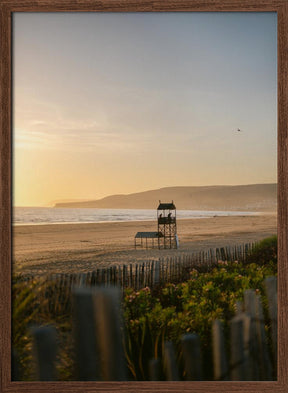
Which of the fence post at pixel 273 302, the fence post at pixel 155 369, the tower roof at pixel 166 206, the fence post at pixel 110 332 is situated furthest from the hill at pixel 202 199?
the fence post at pixel 155 369

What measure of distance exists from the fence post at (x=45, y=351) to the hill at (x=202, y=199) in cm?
74

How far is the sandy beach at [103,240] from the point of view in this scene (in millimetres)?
1992

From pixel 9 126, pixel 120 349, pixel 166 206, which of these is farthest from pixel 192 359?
pixel 9 126

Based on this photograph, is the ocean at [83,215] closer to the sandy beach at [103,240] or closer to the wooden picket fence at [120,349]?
the sandy beach at [103,240]

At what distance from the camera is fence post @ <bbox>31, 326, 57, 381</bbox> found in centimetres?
190

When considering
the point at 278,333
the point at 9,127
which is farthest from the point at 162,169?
the point at 278,333

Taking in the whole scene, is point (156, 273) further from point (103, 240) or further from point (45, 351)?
point (45, 351)

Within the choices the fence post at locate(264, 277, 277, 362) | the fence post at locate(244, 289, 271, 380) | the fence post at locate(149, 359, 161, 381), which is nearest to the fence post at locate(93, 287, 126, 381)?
the fence post at locate(149, 359, 161, 381)

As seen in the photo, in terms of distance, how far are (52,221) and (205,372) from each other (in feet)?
4.02

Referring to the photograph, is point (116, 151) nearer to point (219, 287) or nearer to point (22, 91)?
point (22, 91)

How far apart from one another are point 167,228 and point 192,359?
740 mm

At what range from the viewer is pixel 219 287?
2.10 metres

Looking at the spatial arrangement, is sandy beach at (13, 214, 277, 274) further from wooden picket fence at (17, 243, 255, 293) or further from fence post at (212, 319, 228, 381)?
fence post at (212, 319, 228, 381)

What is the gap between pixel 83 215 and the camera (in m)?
2.17
